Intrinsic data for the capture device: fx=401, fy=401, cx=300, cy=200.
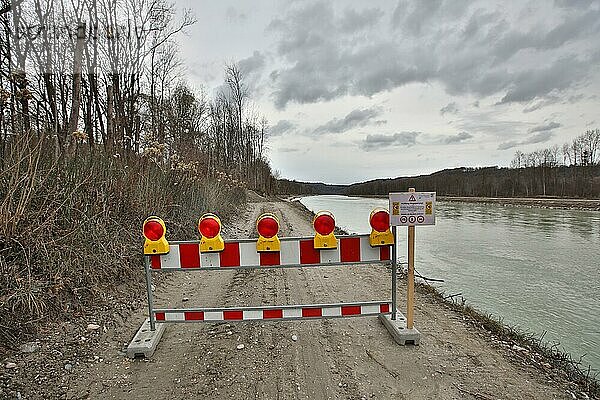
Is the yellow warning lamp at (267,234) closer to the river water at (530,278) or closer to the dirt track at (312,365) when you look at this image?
the dirt track at (312,365)

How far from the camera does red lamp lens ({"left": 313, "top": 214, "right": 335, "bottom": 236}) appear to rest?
3.43m

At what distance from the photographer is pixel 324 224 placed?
3.45 meters

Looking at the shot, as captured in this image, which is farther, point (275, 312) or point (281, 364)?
point (275, 312)

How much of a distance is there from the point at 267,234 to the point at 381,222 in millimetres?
1012

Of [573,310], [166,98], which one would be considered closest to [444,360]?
[573,310]

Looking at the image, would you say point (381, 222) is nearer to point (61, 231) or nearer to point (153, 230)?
point (153, 230)

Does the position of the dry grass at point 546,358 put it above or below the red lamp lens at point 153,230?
below

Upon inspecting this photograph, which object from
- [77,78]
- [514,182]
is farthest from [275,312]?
[514,182]

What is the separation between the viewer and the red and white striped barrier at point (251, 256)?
350 cm

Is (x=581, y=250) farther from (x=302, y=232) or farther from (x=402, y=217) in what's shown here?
(x=402, y=217)

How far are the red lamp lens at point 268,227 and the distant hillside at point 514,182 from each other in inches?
2103

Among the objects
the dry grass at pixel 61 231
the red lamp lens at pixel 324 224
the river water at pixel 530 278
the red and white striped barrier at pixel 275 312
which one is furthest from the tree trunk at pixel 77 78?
the river water at pixel 530 278

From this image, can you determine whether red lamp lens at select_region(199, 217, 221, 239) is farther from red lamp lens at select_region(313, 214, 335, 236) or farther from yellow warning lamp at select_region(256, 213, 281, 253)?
red lamp lens at select_region(313, 214, 335, 236)

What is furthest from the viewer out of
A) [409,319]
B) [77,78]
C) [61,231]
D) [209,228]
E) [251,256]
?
[77,78]
